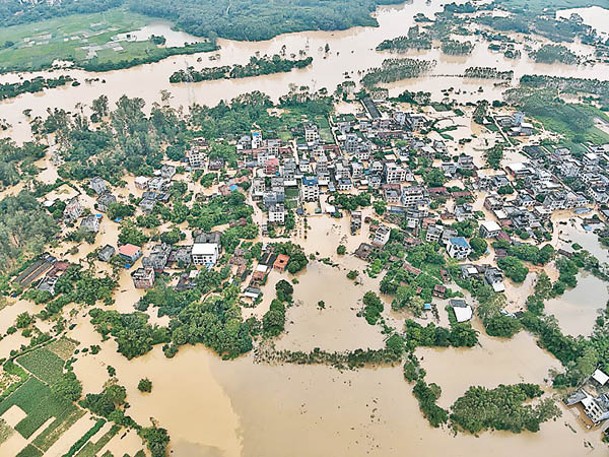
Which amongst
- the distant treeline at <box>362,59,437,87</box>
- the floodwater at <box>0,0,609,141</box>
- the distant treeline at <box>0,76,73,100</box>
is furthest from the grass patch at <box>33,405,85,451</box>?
the distant treeline at <box>0,76,73,100</box>

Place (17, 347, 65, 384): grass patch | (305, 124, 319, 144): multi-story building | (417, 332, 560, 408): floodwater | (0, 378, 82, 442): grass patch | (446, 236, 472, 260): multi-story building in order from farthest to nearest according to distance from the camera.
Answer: (305, 124, 319, 144): multi-story building → (446, 236, 472, 260): multi-story building → (17, 347, 65, 384): grass patch → (417, 332, 560, 408): floodwater → (0, 378, 82, 442): grass patch

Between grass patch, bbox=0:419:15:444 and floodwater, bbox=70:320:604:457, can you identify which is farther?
grass patch, bbox=0:419:15:444

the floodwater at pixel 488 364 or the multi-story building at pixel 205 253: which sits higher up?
the multi-story building at pixel 205 253

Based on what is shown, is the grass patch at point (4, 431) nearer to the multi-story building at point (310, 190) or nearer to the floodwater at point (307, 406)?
the floodwater at point (307, 406)

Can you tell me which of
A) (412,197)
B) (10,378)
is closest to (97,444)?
(10,378)

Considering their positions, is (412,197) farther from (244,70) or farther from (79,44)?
(79,44)

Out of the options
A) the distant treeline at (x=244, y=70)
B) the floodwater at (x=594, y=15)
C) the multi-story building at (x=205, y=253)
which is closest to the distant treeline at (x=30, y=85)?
the distant treeline at (x=244, y=70)

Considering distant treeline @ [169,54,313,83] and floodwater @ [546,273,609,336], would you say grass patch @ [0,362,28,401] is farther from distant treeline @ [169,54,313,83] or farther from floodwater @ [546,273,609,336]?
distant treeline @ [169,54,313,83]
